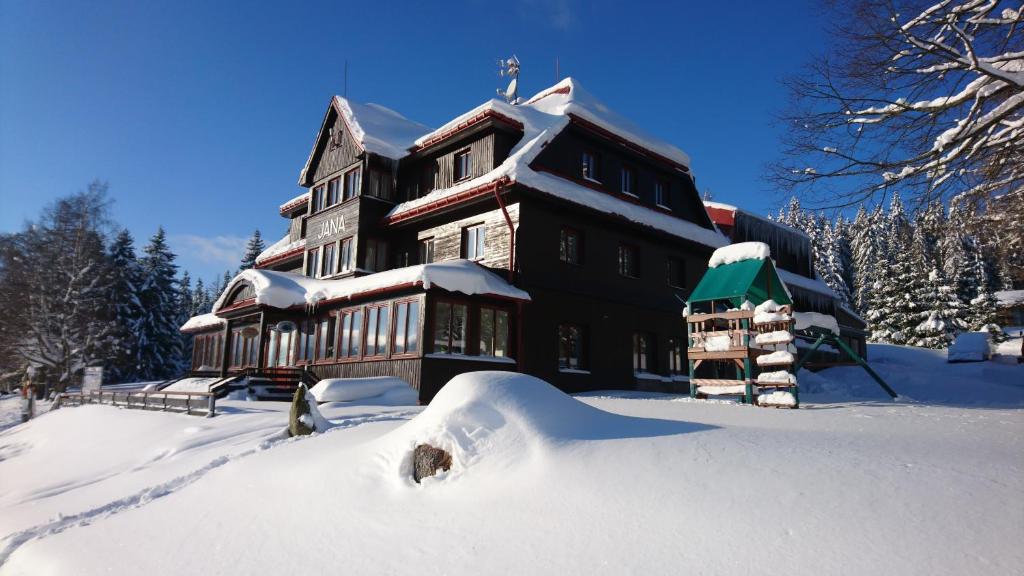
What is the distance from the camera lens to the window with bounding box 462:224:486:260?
1984 cm

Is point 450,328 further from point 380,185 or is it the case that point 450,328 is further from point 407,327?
point 380,185

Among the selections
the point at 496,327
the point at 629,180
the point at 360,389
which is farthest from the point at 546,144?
the point at 360,389

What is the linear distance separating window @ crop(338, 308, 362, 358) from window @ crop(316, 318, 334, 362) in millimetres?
666

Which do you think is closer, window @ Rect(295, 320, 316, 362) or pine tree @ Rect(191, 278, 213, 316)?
window @ Rect(295, 320, 316, 362)

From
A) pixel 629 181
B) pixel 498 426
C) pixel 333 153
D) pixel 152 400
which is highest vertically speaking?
pixel 333 153

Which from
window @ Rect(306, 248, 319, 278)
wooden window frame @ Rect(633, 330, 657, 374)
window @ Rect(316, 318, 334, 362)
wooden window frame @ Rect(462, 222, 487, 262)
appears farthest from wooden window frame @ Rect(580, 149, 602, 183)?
window @ Rect(306, 248, 319, 278)

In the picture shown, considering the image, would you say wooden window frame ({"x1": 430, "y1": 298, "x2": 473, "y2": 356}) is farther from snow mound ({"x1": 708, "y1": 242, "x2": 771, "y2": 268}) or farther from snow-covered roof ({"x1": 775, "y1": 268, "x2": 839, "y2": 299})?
snow-covered roof ({"x1": 775, "y1": 268, "x2": 839, "y2": 299})

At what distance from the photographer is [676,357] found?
23.2 metres

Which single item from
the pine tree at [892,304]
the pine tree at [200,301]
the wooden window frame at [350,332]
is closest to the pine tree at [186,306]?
the pine tree at [200,301]

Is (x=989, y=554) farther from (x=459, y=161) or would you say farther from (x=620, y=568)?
(x=459, y=161)

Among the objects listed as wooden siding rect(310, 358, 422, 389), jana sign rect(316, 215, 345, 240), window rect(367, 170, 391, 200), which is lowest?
wooden siding rect(310, 358, 422, 389)

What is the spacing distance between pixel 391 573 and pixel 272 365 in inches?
800

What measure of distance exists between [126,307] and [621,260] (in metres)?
37.0

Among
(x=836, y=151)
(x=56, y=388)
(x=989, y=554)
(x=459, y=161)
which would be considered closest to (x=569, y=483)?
(x=989, y=554)
